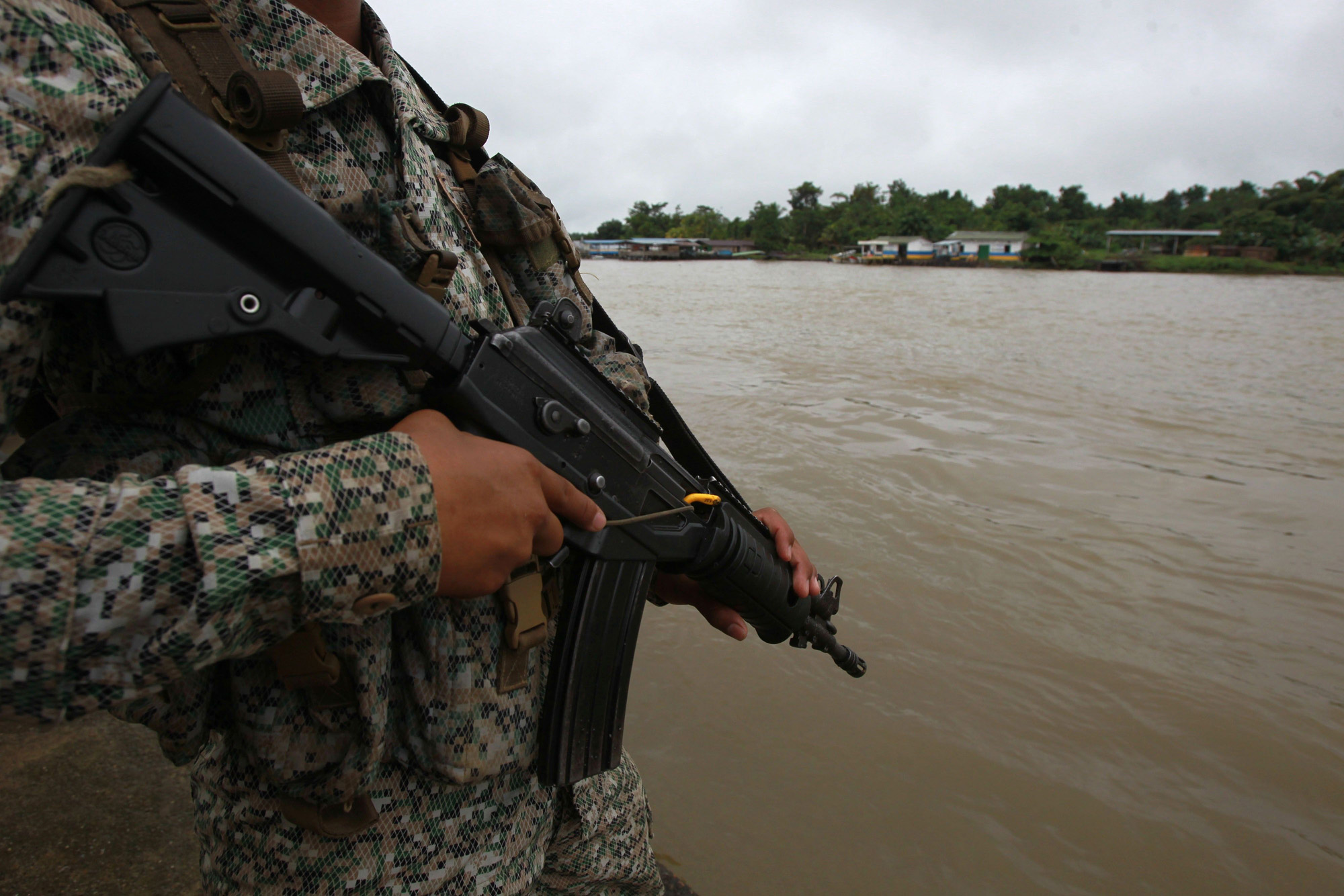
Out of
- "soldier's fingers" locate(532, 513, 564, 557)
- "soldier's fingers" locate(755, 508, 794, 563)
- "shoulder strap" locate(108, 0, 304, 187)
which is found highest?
"shoulder strap" locate(108, 0, 304, 187)

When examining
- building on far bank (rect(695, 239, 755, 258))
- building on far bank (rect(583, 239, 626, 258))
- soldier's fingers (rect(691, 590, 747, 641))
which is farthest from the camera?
building on far bank (rect(695, 239, 755, 258))

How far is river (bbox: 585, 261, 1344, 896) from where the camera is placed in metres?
2.61

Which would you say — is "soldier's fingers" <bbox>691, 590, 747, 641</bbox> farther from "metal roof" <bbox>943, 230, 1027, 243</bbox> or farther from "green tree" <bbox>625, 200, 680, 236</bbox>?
"green tree" <bbox>625, 200, 680, 236</bbox>

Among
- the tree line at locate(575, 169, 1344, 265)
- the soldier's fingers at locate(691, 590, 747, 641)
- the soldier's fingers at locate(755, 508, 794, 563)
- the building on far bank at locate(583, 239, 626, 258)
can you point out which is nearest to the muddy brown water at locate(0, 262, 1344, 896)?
the soldier's fingers at locate(691, 590, 747, 641)

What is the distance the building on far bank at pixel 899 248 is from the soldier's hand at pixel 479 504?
72.3 meters

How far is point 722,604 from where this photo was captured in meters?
1.82

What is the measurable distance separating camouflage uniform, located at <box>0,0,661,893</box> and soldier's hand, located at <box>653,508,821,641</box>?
53cm

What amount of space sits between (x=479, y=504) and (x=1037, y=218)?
89084mm

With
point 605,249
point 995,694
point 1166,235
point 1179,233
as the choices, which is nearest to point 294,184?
point 995,694

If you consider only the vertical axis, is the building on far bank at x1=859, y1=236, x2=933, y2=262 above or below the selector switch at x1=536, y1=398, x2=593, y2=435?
above

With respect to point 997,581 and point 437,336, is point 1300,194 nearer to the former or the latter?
point 997,581

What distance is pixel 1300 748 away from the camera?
3.10 meters

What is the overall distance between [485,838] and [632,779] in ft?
1.32

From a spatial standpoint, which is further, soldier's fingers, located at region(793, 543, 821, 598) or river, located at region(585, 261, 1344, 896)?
river, located at region(585, 261, 1344, 896)
